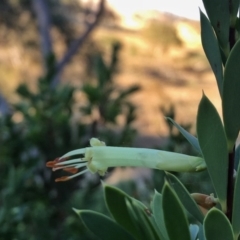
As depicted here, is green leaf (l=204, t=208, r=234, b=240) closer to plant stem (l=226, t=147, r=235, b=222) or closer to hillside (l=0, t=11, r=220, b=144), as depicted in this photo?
plant stem (l=226, t=147, r=235, b=222)

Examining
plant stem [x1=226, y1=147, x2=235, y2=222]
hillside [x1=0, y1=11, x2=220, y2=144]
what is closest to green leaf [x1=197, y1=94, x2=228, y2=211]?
plant stem [x1=226, y1=147, x2=235, y2=222]

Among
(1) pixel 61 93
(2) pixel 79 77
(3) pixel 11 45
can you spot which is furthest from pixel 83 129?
(2) pixel 79 77

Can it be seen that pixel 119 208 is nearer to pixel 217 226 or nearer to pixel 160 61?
pixel 217 226

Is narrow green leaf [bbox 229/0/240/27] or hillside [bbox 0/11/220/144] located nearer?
narrow green leaf [bbox 229/0/240/27]

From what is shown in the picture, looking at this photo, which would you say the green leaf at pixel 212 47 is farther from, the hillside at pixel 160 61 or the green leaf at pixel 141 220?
the hillside at pixel 160 61

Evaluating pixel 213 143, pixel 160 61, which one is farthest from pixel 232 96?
pixel 160 61

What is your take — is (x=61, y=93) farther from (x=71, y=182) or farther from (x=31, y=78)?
(x=31, y=78)

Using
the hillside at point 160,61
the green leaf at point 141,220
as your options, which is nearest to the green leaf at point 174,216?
the green leaf at point 141,220
